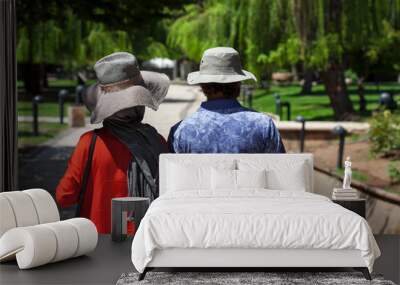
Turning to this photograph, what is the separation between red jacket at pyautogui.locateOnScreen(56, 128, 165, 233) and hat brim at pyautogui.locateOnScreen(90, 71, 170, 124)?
0.40 feet

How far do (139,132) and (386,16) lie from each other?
642cm

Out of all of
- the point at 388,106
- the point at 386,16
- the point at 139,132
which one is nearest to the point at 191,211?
the point at 139,132

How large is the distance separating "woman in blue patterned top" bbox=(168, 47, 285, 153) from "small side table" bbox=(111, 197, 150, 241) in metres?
0.33

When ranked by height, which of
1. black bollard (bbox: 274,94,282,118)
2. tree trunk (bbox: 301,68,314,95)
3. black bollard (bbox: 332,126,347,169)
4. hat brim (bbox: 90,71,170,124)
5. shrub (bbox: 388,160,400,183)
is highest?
hat brim (bbox: 90,71,170,124)

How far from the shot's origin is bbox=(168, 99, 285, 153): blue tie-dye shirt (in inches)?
170

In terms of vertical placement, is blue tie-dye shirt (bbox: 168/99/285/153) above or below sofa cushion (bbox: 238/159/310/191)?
above

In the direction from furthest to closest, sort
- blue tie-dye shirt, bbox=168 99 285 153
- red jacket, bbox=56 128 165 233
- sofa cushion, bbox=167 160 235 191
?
sofa cushion, bbox=167 160 235 191 → blue tie-dye shirt, bbox=168 99 285 153 → red jacket, bbox=56 128 165 233

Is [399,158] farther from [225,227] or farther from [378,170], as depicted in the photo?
[225,227]

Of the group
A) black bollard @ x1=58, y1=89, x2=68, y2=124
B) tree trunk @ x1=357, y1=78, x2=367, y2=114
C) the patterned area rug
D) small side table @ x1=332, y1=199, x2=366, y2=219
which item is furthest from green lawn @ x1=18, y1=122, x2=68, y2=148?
the patterned area rug

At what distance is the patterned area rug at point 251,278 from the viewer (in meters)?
4.20

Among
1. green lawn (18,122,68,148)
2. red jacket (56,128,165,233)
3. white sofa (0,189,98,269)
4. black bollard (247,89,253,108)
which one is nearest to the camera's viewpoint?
red jacket (56,128,165,233)

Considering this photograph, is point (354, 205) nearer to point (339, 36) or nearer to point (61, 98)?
point (339, 36)

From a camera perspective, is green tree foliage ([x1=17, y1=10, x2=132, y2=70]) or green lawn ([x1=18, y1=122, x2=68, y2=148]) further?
green lawn ([x1=18, y1=122, x2=68, y2=148])

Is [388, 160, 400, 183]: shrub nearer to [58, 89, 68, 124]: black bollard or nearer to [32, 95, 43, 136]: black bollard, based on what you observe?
[58, 89, 68, 124]: black bollard
